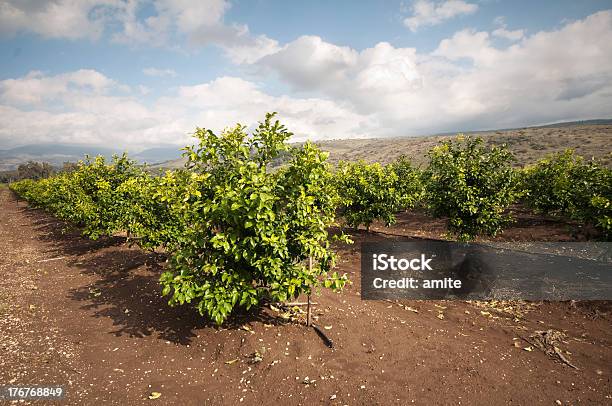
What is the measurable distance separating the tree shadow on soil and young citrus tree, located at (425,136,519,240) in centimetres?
784

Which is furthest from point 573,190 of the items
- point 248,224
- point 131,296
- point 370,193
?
point 131,296

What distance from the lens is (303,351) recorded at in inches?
275

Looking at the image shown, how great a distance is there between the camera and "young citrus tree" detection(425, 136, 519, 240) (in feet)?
35.8

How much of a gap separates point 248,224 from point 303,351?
3429 millimetres

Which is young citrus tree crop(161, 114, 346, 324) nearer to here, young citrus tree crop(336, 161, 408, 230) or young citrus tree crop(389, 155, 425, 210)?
young citrus tree crop(336, 161, 408, 230)

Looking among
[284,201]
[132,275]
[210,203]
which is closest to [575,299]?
[284,201]

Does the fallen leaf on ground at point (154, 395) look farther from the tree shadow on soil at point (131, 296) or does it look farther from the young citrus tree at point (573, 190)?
the young citrus tree at point (573, 190)

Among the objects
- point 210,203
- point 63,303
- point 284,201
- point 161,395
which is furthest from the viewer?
point 63,303

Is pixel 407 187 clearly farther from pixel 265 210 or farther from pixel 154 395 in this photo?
pixel 154 395

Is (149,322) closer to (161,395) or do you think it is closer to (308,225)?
(161,395)

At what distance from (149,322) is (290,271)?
15.6 feet

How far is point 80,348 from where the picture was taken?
288 inches

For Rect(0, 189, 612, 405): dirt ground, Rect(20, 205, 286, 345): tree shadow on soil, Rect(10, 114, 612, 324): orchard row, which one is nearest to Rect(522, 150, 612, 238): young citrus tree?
Rect(10, 114, 612, 324): orchard row

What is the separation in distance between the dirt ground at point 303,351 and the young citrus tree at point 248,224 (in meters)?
1.43
